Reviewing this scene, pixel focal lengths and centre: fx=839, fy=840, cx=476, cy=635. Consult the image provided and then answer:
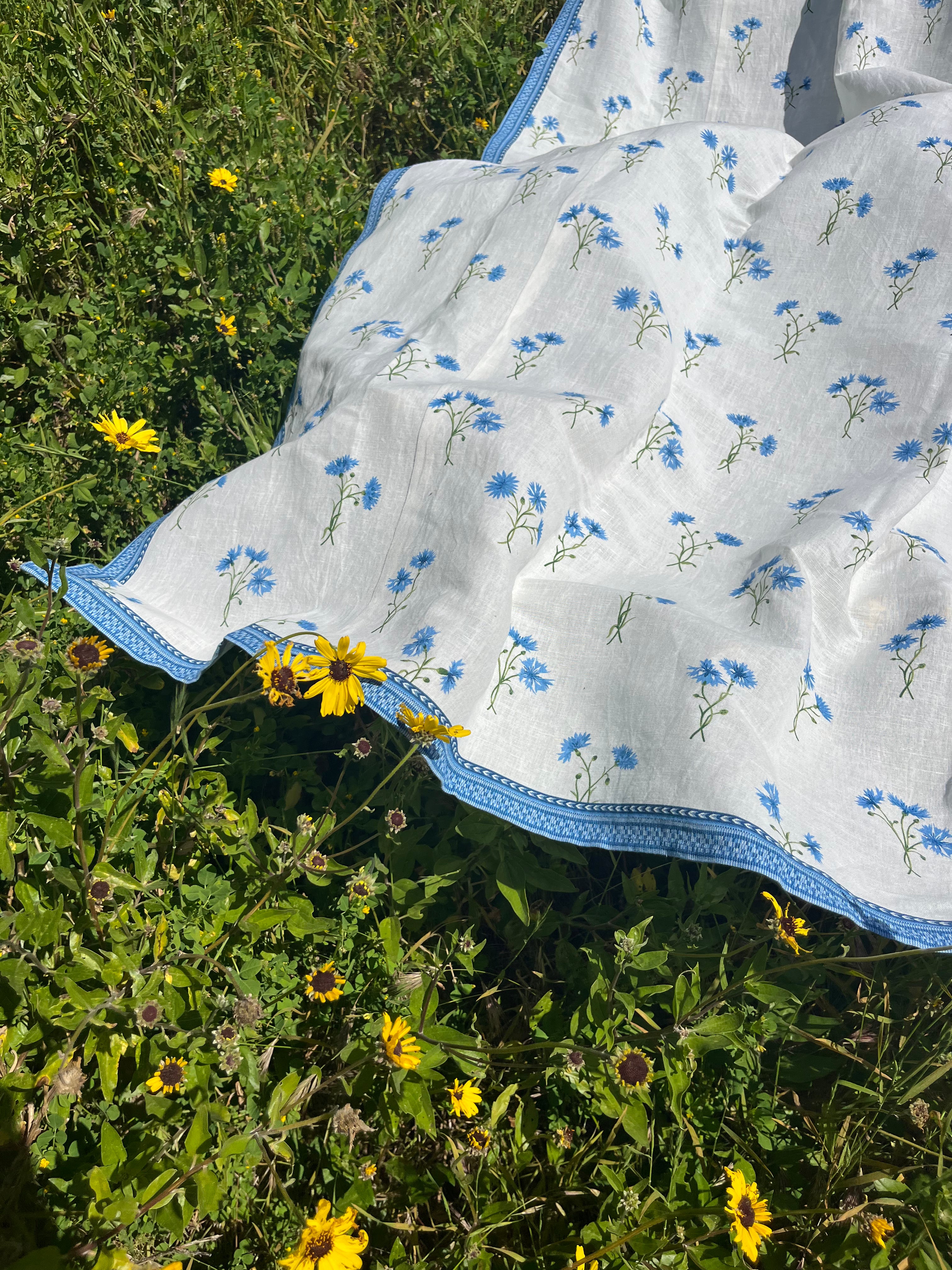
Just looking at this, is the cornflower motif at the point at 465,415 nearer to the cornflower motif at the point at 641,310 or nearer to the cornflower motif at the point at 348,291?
the cornflower motif at the point at 641,310

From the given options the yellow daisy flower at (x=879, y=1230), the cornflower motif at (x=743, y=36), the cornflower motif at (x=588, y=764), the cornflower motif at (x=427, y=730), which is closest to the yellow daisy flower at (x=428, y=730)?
the cornflower motif at (x=427, y=730)

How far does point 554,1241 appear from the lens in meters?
1.28

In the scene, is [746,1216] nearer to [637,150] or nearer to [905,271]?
[905,271]

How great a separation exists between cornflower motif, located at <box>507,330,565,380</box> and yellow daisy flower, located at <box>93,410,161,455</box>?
798mm

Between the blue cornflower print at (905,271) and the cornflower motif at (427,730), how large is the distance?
1.55m

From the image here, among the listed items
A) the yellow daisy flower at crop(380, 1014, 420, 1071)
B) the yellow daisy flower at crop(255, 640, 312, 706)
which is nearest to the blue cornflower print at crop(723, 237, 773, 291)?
the yellow daisy flower at crop(255, 640, 312, 706)

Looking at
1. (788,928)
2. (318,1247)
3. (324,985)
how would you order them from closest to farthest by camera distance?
1. (318,1247)
2. (324,985)
3. (788,928)

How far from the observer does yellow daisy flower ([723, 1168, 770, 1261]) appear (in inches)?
43.3

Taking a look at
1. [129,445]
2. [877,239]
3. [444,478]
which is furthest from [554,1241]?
[877,239]

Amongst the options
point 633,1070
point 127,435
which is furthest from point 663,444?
point 633,1070

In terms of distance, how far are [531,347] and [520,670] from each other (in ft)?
2.65

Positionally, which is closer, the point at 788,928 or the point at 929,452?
the point at 788,928

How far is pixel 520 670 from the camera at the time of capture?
5.44 feet

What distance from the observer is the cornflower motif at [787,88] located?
2.62 meters
